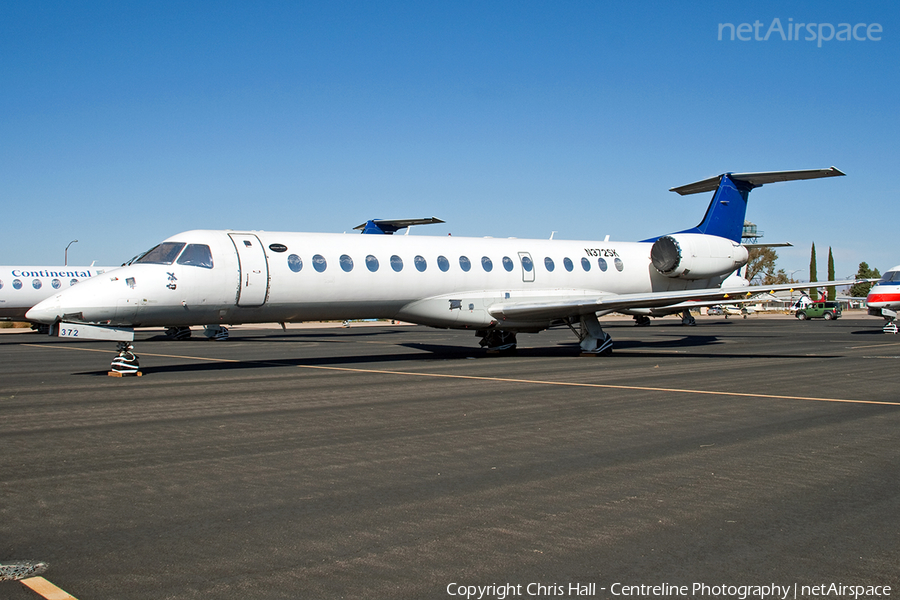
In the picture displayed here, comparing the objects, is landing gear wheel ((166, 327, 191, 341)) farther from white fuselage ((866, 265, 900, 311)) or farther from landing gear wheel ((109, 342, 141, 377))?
white fuselage ((866, 265, 900, 311))

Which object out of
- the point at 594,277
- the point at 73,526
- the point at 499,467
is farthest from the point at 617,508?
the point at 594,277

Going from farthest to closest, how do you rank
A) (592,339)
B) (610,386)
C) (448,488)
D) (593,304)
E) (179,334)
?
(179,334) → (592,339) → (593,304) → (610,386) → (448,488)

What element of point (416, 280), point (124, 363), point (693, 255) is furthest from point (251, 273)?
point (693, 255)

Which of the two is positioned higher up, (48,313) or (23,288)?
(23,288)

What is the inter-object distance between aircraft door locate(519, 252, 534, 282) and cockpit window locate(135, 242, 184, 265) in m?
9.14

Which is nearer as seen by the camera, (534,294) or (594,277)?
(534,294)

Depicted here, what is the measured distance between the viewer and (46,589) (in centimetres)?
396

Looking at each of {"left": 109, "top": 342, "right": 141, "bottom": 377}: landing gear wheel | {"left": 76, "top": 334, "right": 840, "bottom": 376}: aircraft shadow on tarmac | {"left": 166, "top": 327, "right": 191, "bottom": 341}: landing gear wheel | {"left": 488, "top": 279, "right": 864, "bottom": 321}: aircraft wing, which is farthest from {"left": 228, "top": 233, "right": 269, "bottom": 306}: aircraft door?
{"left": 166, "top": 327, "right": 191, "bottom": 341}: landing gear wheel

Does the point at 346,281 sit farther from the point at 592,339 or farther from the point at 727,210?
the point at 727,210

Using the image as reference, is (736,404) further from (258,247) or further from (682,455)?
(258,247)

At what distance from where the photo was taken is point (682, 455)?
24.1 ft

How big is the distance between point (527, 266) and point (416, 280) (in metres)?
3.75

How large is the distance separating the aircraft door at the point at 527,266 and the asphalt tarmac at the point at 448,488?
7.22m

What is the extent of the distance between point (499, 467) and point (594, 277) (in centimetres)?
1556
